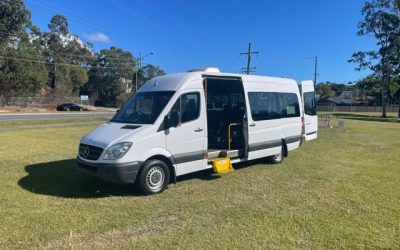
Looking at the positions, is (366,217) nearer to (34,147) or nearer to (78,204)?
(78,204)

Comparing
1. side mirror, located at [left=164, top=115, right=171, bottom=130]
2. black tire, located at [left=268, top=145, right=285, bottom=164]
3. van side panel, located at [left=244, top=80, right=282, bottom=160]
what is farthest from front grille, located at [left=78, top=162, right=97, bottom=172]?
black tire, located at [left=268, top=145, right=285, bottom=164]

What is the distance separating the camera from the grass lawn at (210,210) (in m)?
4.80

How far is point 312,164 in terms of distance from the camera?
407 inches

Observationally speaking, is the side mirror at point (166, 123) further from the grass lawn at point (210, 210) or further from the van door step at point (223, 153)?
the van door step at point (223, 153)

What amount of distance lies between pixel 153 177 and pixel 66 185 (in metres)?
2.01

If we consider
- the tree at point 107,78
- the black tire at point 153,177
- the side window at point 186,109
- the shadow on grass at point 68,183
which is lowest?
the shadow on grass at point 68,183

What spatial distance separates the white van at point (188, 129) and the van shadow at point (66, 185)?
0.47 metres

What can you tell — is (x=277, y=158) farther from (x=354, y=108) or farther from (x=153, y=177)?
(x=354, y=108)

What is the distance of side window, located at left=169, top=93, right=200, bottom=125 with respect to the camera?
7156 millimetres

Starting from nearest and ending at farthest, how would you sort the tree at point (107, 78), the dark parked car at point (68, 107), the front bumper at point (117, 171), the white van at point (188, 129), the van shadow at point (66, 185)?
the front bumper at point (117, 171) < the white van at point (188, 129) < the van shadow at point (66, 185) < the dark parked car at point (68, 107) < the tree at point (107, 78)

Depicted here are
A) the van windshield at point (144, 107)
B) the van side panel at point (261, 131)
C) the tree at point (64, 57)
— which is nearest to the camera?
the van windshield at point (144, 107)

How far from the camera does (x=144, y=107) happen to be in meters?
7.64

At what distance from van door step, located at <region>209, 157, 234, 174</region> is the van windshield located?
6.00ft

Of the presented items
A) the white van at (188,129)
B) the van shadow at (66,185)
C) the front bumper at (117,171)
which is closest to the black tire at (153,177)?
the white van at (188,129)
